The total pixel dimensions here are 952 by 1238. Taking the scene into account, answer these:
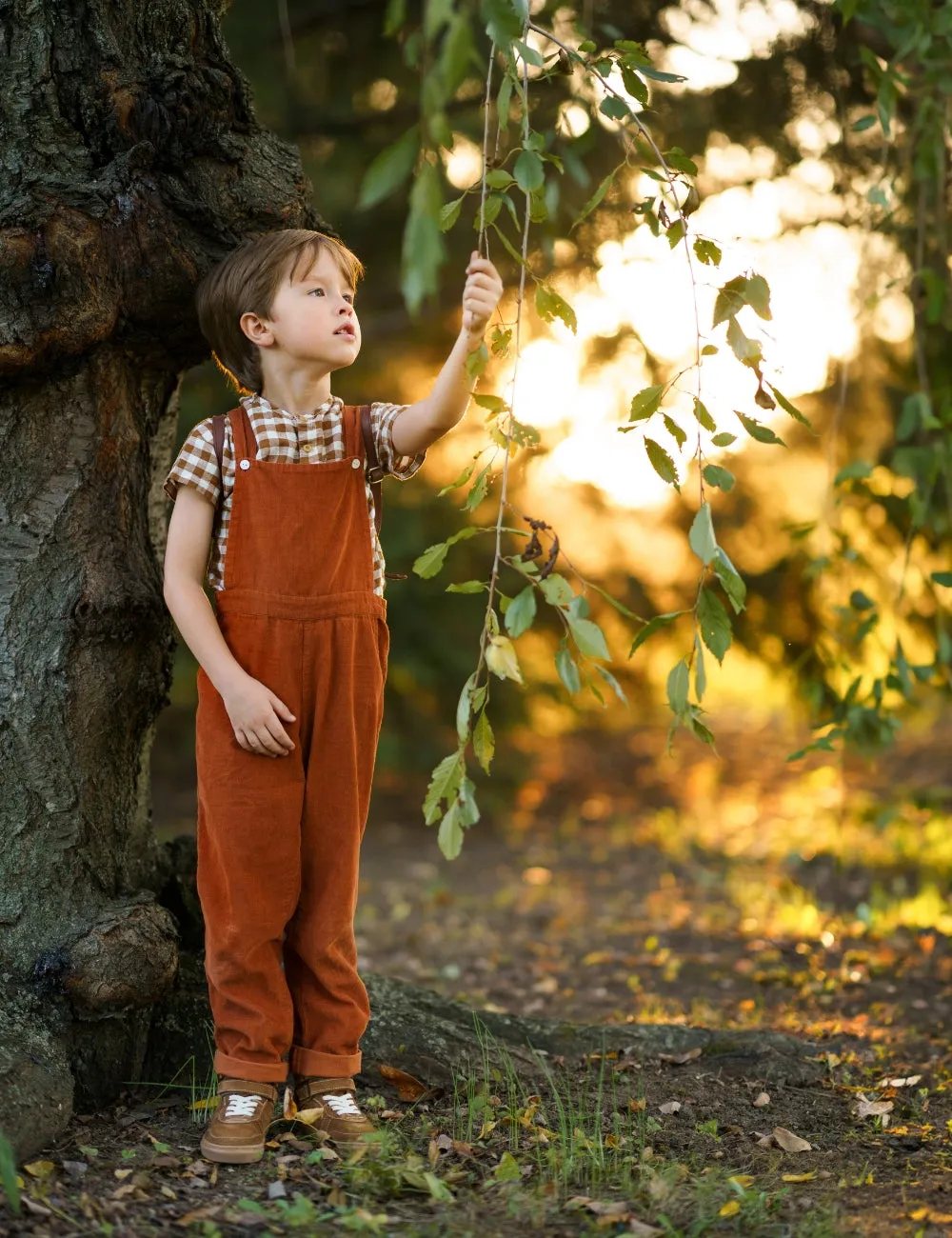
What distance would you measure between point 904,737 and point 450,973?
6.21 metres

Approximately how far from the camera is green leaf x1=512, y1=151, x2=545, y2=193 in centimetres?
200

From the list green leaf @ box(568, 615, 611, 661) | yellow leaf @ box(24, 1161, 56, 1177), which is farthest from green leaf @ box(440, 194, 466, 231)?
yellow leaf @ box(24, 1161, 56, 1177)

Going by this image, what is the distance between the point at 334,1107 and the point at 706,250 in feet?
5.65

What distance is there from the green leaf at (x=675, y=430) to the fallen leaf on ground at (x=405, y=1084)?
146 centimetres

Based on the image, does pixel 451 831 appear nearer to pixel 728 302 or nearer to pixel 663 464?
pixel 663 464

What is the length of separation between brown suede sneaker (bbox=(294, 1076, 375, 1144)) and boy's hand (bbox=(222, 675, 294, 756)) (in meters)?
0.68

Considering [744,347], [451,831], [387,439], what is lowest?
[451,831]

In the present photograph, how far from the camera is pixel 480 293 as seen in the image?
2.15 m

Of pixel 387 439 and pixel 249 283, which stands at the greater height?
pixel 249 283

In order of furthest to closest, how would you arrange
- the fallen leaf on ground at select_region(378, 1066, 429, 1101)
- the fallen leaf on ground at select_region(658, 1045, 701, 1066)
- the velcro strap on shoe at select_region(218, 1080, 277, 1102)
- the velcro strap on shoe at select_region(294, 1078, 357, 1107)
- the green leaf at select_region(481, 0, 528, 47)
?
1. the fallen leaf on ground at select_region(658, 1045, 701, 1066)
2. the fallen leaf on ground at select_region(378, 1066, 429, 1101)
3. the velcro strap on shoe at select_region(294, 1078, 357, 1107)
4. the velcro strap on shoe at select_region(218, 1080, 277, 1102)
5. the green leaf at select_region(481, 0, 528, 47)

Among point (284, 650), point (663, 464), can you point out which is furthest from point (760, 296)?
point (284, 650)

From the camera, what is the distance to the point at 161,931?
96.3 inches

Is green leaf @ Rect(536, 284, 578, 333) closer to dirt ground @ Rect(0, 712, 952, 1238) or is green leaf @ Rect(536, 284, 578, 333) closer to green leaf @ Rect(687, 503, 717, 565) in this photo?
green leaf @ Rect(687, 503, 717, 565)

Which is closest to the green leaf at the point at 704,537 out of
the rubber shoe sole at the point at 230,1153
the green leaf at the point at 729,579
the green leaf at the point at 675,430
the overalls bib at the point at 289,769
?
the green leaf at the point at 729,579
